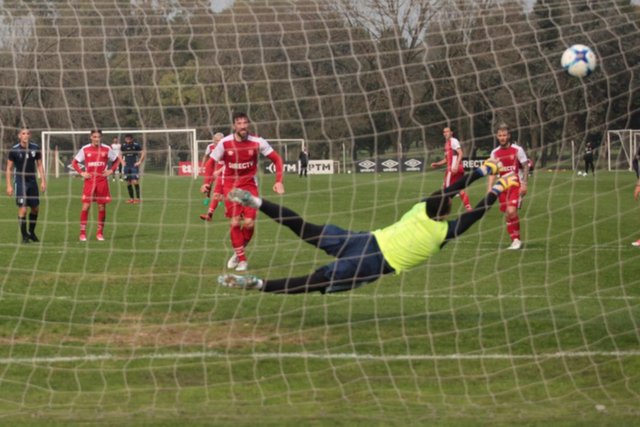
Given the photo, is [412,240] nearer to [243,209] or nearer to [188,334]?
[188,334]

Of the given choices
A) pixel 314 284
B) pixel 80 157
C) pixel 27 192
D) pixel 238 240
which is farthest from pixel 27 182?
pixel 314 284

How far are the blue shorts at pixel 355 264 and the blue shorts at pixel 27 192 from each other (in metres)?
9.65

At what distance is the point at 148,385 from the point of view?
7.97m

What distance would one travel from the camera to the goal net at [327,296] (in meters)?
7.70

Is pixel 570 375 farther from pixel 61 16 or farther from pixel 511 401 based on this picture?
pixel 61 16

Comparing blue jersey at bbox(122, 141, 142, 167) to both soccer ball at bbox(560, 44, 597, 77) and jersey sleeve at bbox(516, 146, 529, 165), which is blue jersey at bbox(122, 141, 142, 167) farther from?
soccer ball at bbox(560, 44, 597, 77)

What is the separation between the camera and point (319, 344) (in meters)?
9.28

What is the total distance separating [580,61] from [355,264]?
254 cm

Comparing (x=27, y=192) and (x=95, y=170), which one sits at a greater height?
(x=95, y=170)

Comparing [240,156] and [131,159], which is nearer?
[240,156]

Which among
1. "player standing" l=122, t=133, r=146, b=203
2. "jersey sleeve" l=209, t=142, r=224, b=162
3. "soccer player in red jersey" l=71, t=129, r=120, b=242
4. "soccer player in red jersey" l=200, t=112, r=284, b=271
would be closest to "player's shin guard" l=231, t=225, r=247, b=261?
"soccer player in red jersey" l=200, t=112, r=284, b=271

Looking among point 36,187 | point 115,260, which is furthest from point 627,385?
point 36,187

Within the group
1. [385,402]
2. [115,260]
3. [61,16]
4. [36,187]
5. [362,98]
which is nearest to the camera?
[385,402]

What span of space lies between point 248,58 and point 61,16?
1648mm
